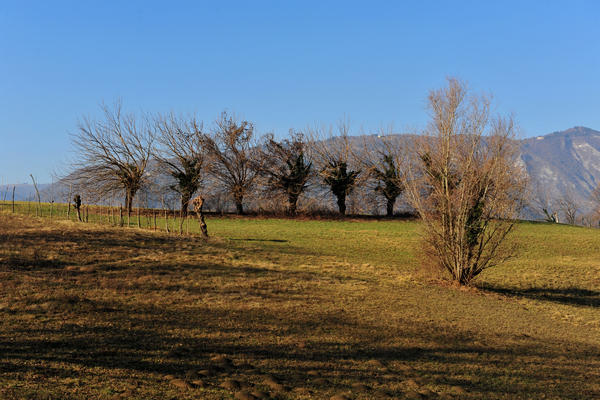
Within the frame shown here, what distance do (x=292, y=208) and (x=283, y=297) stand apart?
38724mm

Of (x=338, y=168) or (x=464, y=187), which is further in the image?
(x=338, y=168)

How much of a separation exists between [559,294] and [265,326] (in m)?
16.0

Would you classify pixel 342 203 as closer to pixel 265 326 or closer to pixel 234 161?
pixel 234 161

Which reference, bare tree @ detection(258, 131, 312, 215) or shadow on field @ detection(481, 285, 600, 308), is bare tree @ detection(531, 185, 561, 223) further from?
shadow on field @ detection(481, 285, 600, 308)

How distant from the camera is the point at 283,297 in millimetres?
15023

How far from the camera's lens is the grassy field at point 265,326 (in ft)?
25.6

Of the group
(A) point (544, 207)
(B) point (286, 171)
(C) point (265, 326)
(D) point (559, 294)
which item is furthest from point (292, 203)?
(A) point (544, 207)

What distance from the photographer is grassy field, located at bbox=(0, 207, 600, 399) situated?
7.80 m

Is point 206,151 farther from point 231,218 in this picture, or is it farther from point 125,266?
point 125,266

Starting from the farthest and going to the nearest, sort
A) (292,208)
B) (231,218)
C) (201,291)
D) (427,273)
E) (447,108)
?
1. (292,208)
2. (231,218)
3. (427,273)
4. (447,108)
5. (201,291)

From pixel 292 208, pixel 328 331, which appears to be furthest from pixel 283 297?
pixel 292 208

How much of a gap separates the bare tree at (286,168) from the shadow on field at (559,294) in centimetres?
3354

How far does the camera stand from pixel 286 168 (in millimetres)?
54969

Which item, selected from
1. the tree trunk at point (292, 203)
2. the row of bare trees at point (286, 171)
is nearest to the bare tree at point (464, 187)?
the row of bare trees at point (286, 171)
